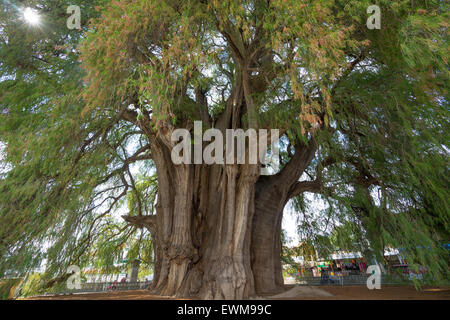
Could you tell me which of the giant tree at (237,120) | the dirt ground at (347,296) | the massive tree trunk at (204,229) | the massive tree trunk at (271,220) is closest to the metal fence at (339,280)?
the dirt ground at (347,296)

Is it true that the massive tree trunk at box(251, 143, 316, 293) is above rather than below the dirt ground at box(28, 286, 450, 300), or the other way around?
above

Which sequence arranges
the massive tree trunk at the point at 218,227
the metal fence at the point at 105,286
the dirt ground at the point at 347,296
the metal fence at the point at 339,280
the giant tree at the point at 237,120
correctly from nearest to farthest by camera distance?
1. the giant tree at the point at 237,120
2. the dirt ground at the point at 347,296
3. the massive tree trunk at the point at 218,227
4. the metal fence at the point at 105,286
5. the metal fence at the point at 339,280

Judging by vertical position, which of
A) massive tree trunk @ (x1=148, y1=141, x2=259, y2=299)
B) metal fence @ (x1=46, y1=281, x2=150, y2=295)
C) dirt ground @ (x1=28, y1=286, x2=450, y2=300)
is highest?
massive tree trunk @ (x1=148, y1=141, x2=259, y2=299)

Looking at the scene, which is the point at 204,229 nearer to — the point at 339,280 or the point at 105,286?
the point at 105,286

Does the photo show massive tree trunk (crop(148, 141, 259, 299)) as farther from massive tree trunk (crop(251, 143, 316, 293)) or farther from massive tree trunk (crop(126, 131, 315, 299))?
massive tree trunk (crop(251, 143, 316, 293))

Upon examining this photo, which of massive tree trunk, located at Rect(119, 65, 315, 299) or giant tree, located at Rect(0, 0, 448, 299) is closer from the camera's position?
giant tree, located at Rect(0, 0, 448, 299)

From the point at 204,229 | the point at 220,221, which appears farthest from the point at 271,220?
the point at 204,229

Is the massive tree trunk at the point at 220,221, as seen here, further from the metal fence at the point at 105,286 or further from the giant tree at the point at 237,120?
the metal fence at the point at 105,286

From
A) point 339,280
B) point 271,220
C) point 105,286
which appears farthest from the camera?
point 339,280

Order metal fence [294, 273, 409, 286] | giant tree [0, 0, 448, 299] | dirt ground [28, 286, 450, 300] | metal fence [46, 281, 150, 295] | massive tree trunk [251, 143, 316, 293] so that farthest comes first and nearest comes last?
metal fence [294, 273, 409, 286]
metal fence [46, 281, 150, 295]
massive tree trunk [251, 143, 316, 293]
dirt ground [28, 286, 450, 300]
giant tree [0, 0, 448, 299]

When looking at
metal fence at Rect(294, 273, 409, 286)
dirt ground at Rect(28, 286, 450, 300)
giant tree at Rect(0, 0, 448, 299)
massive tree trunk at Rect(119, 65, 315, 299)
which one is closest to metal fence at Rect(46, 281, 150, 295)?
dirt ground at Rect(28, 286, 450, 300)
